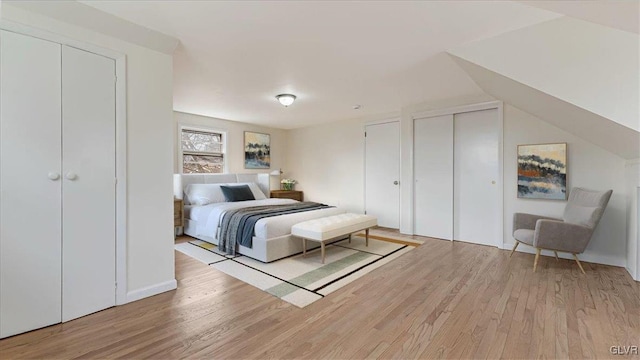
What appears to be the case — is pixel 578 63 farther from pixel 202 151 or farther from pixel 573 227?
pixel 202 151

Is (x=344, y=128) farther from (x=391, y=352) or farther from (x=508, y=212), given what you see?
(x=391, y=352)

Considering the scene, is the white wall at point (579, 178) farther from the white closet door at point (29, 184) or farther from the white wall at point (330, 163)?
the white closet door at point (29, 184)

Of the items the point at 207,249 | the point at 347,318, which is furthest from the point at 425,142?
the point at 207,249

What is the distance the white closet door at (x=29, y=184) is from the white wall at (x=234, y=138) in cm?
328

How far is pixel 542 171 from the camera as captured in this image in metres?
3.58

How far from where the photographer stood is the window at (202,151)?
5.38 meters

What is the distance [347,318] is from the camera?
2037 millimetres

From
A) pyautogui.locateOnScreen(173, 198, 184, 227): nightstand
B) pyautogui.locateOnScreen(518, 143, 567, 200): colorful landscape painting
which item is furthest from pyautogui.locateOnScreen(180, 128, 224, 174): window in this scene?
pyautogui.locateOnScreen(518, 143, 567, 200): colorful landscape painting

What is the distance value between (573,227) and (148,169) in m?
4.28

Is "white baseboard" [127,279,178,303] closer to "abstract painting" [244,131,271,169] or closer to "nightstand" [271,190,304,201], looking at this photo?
"nightstand" [271,190,304,201]

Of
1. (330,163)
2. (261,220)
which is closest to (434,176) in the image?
(330,163)

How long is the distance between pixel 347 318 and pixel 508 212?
10.3ft

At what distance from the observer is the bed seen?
3305mm

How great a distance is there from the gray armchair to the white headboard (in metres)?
4.65
